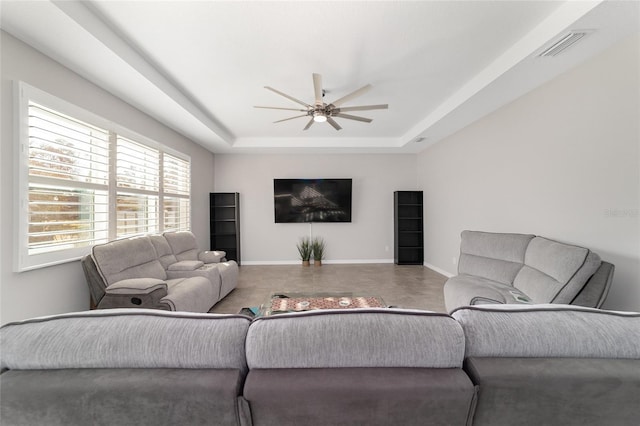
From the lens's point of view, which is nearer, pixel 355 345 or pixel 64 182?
pixel 355 345

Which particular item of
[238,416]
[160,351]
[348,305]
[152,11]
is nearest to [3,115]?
[152,11]

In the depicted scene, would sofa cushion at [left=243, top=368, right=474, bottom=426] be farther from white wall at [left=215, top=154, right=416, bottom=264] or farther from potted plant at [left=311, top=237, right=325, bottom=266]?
white wall at [left=215, top=154, right=416, bottom=264]

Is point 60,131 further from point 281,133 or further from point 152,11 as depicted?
point 281,133

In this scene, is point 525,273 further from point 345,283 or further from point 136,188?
point 136,188

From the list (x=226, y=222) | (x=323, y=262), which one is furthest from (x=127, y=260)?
(x=323, y=262)

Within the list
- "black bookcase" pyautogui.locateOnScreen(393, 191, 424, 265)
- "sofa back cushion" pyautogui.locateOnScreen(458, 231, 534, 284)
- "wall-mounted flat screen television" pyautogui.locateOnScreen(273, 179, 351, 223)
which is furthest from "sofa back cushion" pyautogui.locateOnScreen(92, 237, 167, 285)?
"black bookcase" pyautogui.locateOnScreen(393, 191, 424, 265)

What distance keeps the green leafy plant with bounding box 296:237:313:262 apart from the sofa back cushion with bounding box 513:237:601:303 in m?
3.81

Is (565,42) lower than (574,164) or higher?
higher

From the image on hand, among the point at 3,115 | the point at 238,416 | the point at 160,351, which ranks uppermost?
the point at 3,115

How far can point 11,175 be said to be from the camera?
187 centimetres

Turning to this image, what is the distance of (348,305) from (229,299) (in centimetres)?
197

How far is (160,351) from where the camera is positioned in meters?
0.74

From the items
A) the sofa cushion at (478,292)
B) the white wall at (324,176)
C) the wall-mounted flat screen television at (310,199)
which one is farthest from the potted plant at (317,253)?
the sofa cushion at (478,292)

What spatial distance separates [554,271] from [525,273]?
0.30 meters
